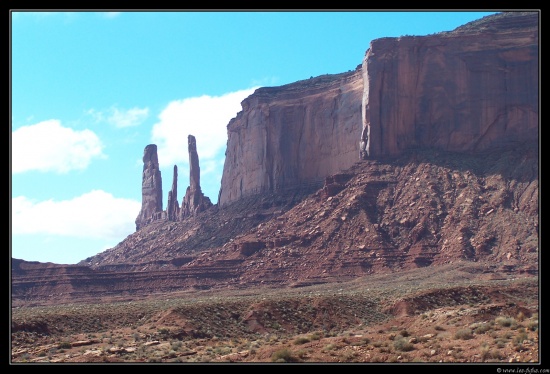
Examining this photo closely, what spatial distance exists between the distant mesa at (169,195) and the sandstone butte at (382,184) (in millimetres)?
9122

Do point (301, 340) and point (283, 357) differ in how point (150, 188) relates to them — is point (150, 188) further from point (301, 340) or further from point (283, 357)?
point (283, 357)

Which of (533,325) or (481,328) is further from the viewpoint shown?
(481,328)

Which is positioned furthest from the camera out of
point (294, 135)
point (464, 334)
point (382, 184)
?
point (294, 135)

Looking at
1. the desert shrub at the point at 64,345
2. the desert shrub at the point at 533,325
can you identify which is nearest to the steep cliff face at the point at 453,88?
the desert shrub at the point at 64,345

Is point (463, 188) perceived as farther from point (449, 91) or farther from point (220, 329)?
point (220, 329)

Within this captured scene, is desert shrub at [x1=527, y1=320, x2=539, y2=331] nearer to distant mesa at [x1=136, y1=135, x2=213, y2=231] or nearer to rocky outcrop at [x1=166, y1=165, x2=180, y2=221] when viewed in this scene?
distant mesa at [x1=136, y1=135, x2=213, y2=231]

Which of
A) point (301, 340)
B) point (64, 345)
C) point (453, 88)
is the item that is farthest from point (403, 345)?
point (453, 88)

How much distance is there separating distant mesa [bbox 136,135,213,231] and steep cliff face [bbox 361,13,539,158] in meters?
40.0

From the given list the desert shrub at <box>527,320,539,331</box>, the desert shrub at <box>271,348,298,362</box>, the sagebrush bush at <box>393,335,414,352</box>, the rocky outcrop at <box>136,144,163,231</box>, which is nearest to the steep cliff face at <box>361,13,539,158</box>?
the rocky outcrop at <box>136,144,163,231</box>

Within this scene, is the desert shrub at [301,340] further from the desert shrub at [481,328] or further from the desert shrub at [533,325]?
the desert shrub at [533,325]

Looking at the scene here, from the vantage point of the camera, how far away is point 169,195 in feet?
506

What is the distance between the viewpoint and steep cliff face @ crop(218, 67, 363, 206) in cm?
12506

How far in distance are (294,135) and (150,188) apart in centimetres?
3928
